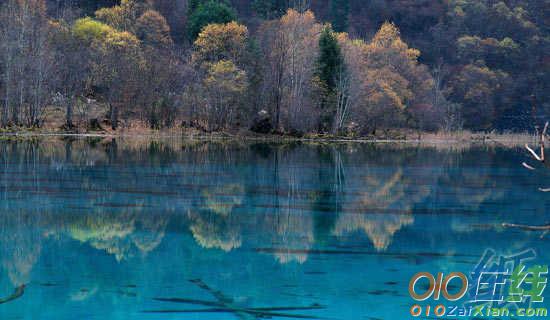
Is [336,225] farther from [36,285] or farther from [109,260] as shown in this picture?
[36,285]

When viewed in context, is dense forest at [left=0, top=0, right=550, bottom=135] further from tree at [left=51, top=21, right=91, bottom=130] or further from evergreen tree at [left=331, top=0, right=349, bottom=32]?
evergreen tree at [left=331, top=0, right=349, bottom=32]

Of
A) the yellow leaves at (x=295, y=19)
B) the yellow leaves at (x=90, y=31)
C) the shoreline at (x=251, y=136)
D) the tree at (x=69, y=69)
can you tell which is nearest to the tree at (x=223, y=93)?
the shoreline at (x=251, y=136)

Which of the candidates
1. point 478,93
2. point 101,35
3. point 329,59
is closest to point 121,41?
point 101,35

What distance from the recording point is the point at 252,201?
21.3 metres

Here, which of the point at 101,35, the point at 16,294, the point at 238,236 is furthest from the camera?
the point at 101,35

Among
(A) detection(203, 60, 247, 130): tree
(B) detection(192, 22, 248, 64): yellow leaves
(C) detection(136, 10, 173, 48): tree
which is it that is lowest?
(A) detection(203, 60, 247, 130): tree

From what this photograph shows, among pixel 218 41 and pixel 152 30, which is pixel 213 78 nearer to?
pixel 218 41

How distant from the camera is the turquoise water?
432 inches

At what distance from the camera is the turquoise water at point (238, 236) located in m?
11.0

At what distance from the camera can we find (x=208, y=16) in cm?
7962

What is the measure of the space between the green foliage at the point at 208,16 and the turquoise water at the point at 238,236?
49840mm

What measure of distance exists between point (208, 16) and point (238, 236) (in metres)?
65.7

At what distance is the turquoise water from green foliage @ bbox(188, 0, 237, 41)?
4984 cm

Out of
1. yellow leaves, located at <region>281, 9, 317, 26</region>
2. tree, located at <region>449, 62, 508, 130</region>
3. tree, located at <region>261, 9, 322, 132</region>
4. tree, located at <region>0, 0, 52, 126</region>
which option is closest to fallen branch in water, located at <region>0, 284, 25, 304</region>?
tree, located at <region>0, 0, 52, 126</region>
